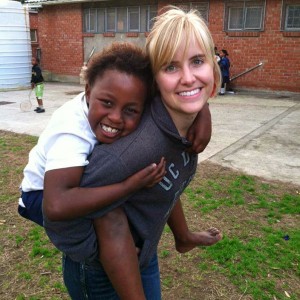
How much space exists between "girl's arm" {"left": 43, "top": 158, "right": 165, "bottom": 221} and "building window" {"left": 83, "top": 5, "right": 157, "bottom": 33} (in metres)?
15.6

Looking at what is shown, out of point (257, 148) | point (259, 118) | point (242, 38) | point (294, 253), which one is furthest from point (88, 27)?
point (294, 253)

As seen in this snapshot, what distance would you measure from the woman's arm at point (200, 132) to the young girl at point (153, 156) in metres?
0.03

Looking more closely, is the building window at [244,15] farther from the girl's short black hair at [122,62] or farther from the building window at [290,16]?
the girl's short black hair at [122,62]

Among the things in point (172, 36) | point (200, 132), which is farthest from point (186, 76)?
point (200, 132)

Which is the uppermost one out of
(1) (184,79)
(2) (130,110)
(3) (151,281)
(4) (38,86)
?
(1) (184,79)

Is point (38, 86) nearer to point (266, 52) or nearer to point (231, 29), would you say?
point (231, 29)

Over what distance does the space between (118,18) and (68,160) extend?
55.7 feet

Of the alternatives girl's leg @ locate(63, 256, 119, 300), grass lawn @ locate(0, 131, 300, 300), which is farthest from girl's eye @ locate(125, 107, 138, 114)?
grass lawn @ locate(0, 131, 300, 300)

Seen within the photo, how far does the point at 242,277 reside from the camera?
10.3 ft

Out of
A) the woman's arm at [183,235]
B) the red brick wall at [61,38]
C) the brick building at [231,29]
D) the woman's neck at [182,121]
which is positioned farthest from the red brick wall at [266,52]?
the woman's neck at [182,121]

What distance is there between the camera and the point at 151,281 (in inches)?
69.6

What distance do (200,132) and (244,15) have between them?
1398 cm

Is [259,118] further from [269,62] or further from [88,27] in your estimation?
[88,27]

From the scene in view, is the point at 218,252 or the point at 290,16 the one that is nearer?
the point at 218,252
